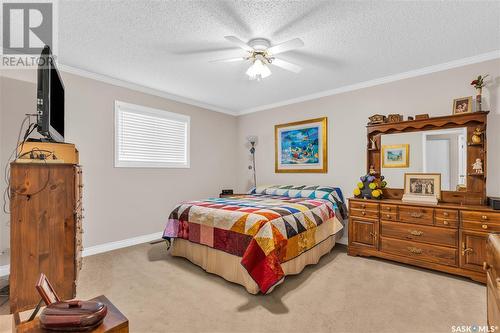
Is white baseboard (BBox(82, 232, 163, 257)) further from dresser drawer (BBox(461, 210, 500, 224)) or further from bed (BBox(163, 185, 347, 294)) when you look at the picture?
dresser drawer (BBox(461, 210, 500, 224))

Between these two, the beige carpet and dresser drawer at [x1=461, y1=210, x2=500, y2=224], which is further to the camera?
dresser drawer at [x1=461, y1=210, x2=500, y2=224]

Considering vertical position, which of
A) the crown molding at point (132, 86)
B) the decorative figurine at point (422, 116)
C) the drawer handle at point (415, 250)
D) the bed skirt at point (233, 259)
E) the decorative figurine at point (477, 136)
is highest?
the crown molding at point (132, 86)

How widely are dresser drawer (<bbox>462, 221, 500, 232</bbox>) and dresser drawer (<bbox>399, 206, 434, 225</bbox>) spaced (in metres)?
0.29

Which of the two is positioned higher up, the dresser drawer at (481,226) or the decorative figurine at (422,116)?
the decorative figurine at (422,116)

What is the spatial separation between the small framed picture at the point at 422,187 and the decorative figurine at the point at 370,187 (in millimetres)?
287

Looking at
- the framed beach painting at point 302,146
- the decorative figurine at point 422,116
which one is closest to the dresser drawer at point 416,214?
the decorative figurine at point 422,116

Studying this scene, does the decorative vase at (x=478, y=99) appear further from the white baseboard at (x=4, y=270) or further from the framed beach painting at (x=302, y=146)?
the white baseboard at (x=4, y=270)

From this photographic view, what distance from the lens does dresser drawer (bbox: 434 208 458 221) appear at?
261 centimetres

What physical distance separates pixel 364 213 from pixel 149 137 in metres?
3.39

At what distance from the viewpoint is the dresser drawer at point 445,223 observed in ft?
8.55

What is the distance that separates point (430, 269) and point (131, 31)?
396 centimetres

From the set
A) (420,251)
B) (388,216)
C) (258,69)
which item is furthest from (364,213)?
(258,69)

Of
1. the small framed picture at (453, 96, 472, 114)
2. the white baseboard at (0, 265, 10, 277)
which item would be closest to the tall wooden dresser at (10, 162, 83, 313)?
the white baseboard at (0, 265, 10, 277)

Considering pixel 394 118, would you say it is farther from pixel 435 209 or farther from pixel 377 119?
pixel 435 209
